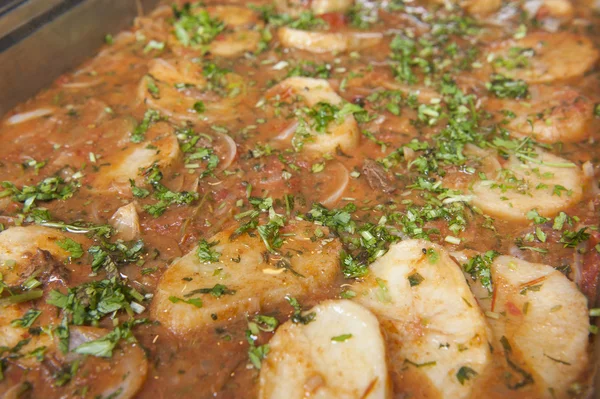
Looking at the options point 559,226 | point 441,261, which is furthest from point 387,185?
point 559,226

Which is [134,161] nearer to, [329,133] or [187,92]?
[187,92]

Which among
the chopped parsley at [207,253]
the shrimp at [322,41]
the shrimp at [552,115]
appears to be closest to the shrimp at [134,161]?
the chopped parsley at [207,253]

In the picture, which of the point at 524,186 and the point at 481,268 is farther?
the point at 524,186

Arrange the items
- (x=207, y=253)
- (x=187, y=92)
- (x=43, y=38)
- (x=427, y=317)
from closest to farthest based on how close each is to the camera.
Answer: (x=427, y=317) < (x=207, y=253) < (x=187, y=92) < (x=43, y=38)

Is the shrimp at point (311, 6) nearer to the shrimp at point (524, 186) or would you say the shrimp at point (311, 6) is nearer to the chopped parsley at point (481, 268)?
the shrimp at point (524, 186)

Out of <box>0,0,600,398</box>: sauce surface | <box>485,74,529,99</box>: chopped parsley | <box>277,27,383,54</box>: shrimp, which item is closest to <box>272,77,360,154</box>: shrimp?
<box>0,0,600,398</box>: sauce surface

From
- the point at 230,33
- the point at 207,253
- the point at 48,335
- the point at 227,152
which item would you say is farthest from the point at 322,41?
the point at 48,335
